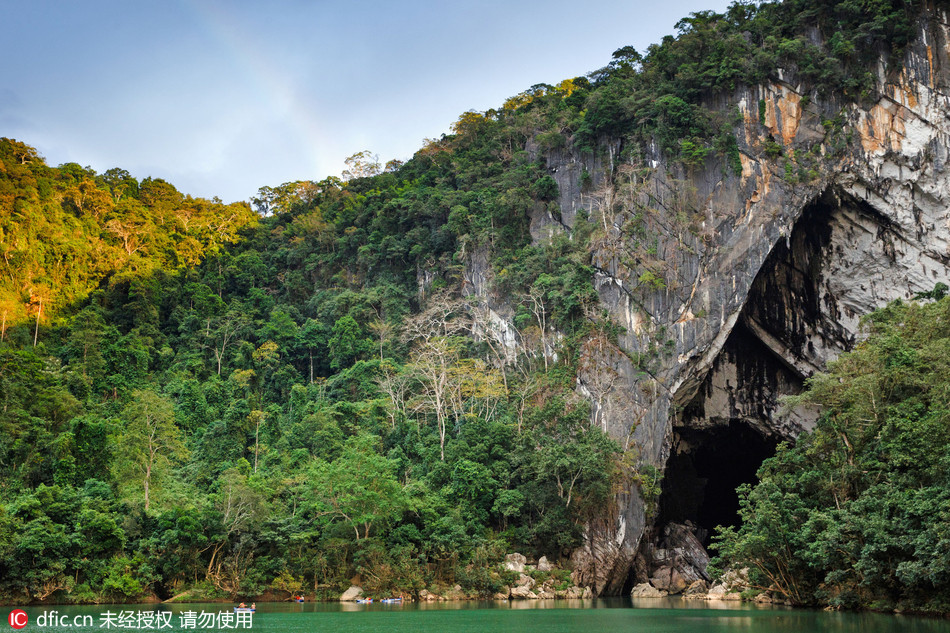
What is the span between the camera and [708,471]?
110 ft

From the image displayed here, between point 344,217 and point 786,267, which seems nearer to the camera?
point 786,267

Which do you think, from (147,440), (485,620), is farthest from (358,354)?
(485,620)

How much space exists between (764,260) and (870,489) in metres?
12.4

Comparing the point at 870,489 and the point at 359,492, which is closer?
the point at 870,489

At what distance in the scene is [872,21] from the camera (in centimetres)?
2806

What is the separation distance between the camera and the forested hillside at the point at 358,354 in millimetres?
23656

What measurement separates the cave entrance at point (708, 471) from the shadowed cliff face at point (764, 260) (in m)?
0.45

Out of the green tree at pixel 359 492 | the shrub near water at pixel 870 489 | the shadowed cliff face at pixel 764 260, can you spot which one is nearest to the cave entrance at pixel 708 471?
the shadowed cliff face at pixel 764 260

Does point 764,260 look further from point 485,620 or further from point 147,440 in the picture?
point 147,440

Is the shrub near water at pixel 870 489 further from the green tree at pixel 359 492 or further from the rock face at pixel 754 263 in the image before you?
the green tree at pixel 359 492

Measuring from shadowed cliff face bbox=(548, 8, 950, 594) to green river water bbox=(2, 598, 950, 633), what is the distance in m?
9.04

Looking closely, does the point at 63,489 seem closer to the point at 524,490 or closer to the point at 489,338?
the point at 524,490

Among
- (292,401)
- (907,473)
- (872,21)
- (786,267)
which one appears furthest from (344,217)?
(907,473)

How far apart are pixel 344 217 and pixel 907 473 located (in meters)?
33.8
